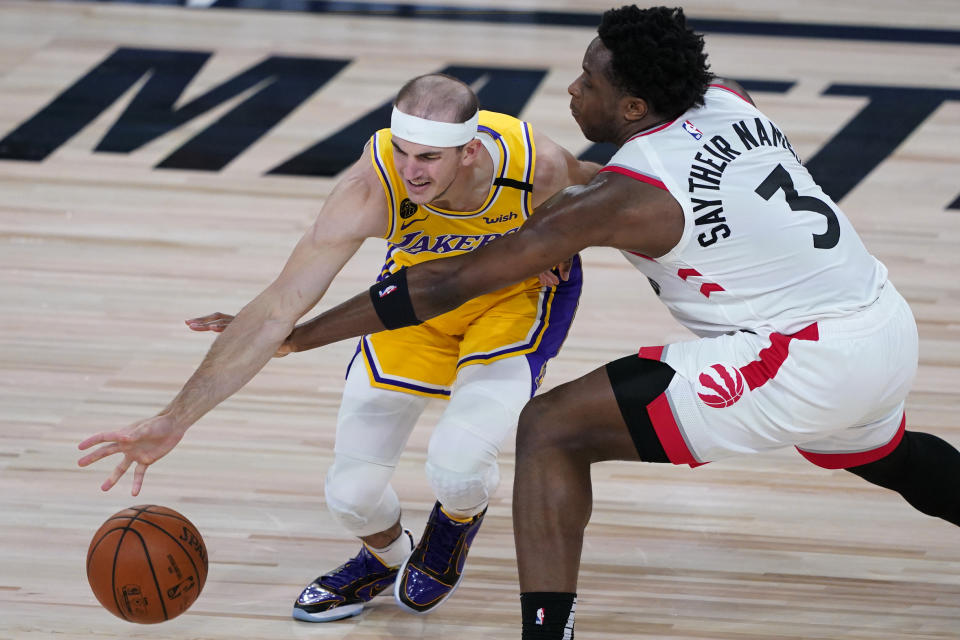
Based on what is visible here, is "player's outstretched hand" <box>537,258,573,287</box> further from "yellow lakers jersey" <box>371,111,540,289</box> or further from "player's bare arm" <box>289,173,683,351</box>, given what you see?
"player's bare arm" <box>289,173,683,351</box>

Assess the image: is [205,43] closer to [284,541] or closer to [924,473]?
[284,541]

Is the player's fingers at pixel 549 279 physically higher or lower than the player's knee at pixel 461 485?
higher

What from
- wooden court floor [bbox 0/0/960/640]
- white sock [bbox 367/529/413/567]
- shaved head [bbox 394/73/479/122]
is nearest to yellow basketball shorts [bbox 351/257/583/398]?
white sock [bbox 367/529/413/567]

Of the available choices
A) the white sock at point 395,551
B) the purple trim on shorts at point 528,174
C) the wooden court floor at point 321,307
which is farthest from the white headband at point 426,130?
the wooden court floor at point 321,307

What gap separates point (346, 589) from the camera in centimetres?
361

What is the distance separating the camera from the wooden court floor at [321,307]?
145 inches

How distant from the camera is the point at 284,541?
155 inches

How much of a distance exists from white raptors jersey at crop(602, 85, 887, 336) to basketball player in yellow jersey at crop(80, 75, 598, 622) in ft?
1.75

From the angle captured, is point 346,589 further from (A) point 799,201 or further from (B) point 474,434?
(A) point 799,201

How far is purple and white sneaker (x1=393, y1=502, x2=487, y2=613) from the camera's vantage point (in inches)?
139

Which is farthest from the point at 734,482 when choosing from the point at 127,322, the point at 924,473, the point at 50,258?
the point at 50,258

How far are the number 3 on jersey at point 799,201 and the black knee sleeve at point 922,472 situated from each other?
0.69 metres

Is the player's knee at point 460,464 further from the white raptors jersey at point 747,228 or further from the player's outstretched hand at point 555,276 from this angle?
the white raptors jersey at point 747,228

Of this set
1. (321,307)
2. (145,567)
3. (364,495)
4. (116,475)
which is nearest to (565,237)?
(364,495)
